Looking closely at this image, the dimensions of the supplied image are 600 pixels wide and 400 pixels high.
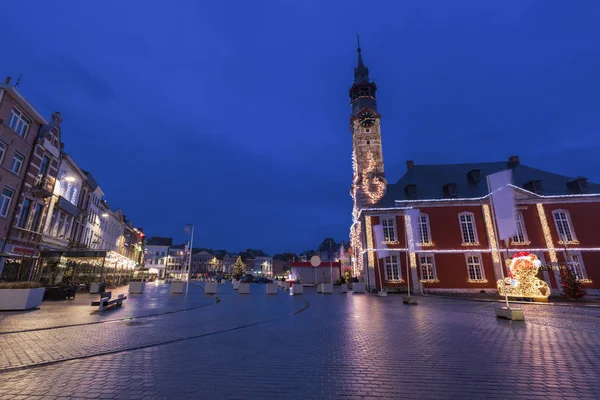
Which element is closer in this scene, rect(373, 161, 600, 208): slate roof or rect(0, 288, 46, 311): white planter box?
rect(0, 288, 46, 311): white planter box

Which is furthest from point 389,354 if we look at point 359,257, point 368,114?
point 368,114

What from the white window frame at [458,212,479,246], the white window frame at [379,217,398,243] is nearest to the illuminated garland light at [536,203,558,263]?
the white window frame at [458,212,479,246]

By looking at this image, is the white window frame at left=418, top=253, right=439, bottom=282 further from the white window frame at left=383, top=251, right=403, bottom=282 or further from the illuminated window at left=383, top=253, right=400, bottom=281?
the illuminated window at left=383, top=253, right=400, bottom=281

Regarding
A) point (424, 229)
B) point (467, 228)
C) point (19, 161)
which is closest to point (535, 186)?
point (467, 228)

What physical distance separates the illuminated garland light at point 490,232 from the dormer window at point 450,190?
11.5 ft

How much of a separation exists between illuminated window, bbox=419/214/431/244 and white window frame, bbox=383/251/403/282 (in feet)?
11.6

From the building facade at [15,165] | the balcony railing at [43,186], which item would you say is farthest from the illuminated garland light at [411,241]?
the balcony railing at [43,186]

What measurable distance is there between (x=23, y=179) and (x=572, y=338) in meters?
Result: 33.2

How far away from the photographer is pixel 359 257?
130 feet

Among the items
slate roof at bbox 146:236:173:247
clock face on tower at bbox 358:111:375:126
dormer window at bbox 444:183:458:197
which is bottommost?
dormer window at bbox 444:183:458:197

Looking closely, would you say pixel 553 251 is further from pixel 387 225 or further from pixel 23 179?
pixel 23 179

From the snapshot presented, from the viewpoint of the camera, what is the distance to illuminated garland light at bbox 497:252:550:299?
2146 cm

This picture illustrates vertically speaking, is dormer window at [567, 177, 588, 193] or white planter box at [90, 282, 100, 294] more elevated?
dormer window at [567, 177, 588, 193]

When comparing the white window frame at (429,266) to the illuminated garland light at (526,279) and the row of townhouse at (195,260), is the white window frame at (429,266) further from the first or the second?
the row of townhouse at (195,260)
